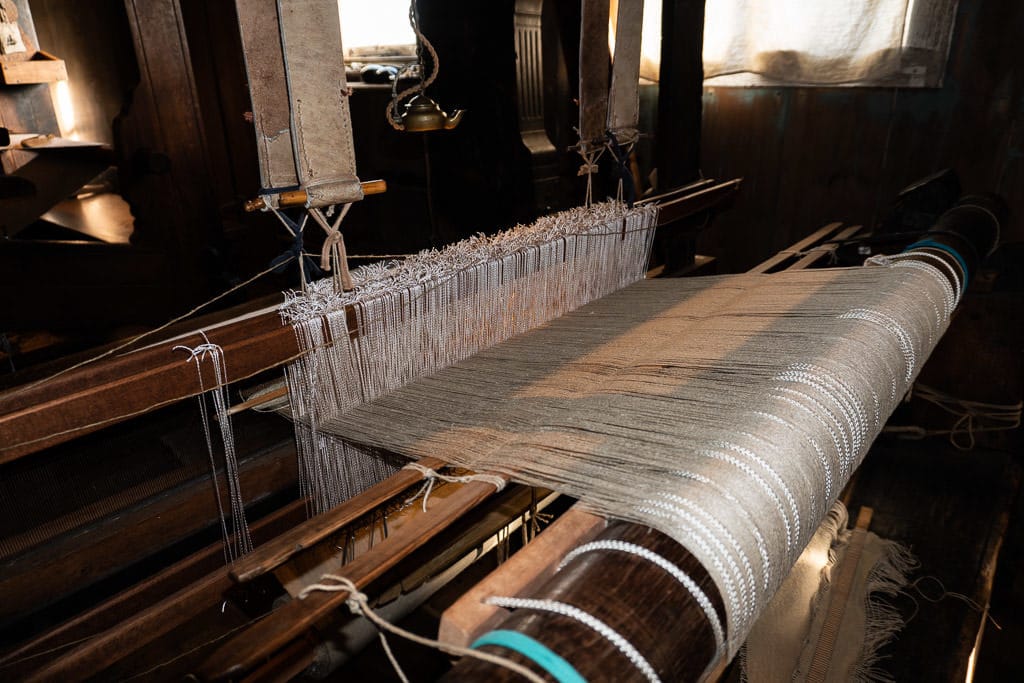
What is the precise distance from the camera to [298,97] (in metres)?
1.37

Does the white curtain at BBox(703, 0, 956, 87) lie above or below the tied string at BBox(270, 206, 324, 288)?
above

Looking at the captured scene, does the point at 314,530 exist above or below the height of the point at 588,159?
below

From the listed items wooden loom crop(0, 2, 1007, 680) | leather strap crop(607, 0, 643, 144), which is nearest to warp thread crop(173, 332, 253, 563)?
wooden loom crop(0, 2, 1007, 680)

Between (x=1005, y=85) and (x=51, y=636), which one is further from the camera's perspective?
(x=1005, y=85)

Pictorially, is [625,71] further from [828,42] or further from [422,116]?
[828,42]

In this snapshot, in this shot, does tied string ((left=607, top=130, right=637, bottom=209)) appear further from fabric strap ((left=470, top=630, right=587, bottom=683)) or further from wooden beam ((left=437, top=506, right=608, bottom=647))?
fabric strap ((left=470, top=630, right=587, bottom=683))

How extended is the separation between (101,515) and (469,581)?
983mm

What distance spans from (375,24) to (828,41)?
A: 167 inches

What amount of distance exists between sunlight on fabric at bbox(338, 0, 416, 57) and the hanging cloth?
17.7 feet

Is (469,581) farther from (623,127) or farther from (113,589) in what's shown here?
(623,127)

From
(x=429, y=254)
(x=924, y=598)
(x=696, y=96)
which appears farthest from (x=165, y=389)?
(x=696, y=96)

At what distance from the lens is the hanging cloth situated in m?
1.33

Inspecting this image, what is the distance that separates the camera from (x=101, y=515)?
1.56 metres

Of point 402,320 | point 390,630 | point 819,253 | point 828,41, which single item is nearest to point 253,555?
point 390,630
